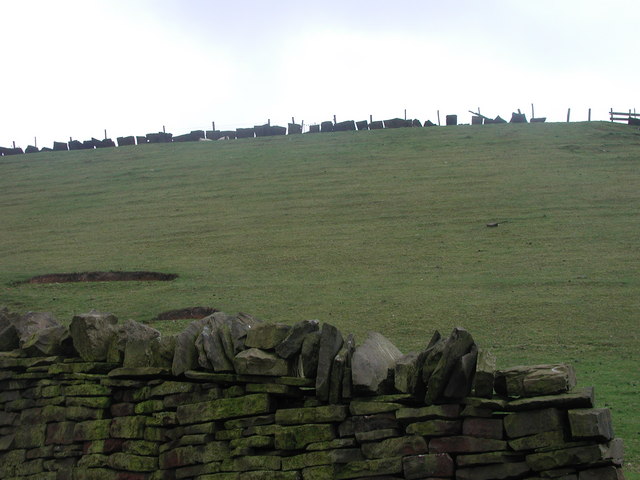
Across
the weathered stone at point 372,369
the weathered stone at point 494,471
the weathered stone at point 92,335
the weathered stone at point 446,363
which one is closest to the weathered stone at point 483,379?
the weathered stone at point 446,363

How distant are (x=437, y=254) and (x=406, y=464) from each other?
22.2 metres

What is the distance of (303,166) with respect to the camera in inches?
2092

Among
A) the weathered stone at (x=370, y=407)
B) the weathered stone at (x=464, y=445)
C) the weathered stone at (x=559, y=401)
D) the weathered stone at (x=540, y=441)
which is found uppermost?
the weathered stone at (x=559, y=401)

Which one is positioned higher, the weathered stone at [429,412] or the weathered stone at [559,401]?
the weathered stone at [559,401]

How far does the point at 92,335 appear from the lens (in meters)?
10.1

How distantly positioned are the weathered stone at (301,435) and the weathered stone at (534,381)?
1837mm

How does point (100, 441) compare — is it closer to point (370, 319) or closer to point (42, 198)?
point (370, 319)

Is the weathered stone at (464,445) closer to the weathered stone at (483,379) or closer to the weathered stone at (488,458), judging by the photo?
the weathered stone at (488,458)

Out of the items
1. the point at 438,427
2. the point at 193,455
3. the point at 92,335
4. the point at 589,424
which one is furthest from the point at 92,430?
the point at 589,424

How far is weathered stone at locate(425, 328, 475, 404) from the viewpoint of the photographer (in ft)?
25.4

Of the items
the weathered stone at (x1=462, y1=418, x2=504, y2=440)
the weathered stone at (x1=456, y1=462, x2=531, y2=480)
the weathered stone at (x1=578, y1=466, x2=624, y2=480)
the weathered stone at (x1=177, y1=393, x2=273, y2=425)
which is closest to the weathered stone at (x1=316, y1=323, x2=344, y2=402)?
the weathered stone at (x1=177, y1=393, x2=273, y2=425)

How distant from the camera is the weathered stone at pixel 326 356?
8406 mm

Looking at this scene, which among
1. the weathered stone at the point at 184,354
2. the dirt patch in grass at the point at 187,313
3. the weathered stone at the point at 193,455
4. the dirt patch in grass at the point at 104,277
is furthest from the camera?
Result: the dirt patch in grass at the point at 104,277

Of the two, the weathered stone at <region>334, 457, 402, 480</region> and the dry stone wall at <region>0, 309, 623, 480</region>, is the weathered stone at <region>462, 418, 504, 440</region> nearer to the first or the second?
the dry stone wall at <region>0, 309, 623, 480</region>
